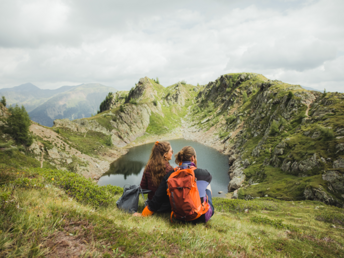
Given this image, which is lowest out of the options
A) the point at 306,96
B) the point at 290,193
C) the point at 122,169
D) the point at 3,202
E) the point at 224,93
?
the point at 122,169

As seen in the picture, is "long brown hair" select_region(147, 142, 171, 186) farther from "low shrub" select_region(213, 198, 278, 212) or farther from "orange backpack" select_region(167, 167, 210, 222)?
"low shrub" select_region(213, 198, 278, 212)

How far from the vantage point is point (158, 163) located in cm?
654

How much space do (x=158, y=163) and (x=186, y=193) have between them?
1.88 metres

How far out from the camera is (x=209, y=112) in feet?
372

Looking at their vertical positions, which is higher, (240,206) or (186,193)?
(186,193)

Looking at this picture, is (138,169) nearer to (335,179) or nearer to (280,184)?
(280,184)

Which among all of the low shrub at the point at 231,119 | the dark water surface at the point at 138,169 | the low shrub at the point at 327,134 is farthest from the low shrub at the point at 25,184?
the low shrub at the point at 231,119

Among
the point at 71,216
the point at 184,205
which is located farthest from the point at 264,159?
the point at 71,216

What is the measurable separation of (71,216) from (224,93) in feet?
388

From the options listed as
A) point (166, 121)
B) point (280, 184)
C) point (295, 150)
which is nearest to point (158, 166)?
point (280, 184)

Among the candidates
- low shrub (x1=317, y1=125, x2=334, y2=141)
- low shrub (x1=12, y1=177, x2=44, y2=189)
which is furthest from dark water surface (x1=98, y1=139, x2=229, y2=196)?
low shrub (x1=12, y1=177, x2=44, y2=189)

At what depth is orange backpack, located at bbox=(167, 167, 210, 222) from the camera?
16.8 ft

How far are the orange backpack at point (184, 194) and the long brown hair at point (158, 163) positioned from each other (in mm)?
1279

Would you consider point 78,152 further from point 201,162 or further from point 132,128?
point 132,128
